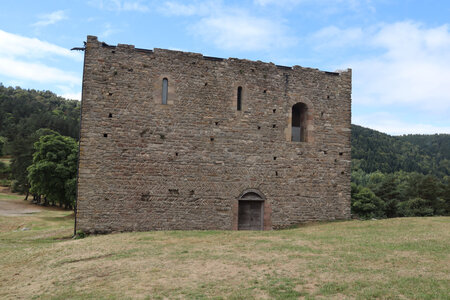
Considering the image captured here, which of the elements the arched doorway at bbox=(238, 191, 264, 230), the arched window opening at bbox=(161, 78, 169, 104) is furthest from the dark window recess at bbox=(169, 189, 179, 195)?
the arched window opening at bbox=(161, 78, 169, 104)

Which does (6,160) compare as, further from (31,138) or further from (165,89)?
(165,89)

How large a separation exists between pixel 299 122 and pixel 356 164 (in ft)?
263

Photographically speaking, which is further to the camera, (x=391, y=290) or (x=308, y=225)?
(x=308, y=225)

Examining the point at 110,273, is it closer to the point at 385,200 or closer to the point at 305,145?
the point at 305,145

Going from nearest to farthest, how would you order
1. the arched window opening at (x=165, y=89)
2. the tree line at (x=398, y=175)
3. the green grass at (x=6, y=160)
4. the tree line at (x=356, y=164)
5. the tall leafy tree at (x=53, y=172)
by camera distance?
1. the arched window opening at (x=165, y=89)
2. the tall leafy tree at (x=53, y=172)
3. the tree line at (x=356, y=164)
4. the tree line at (x=398, y=175)
5. the green grass at (x=6, y=160)

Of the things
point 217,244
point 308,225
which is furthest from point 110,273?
point 308,225

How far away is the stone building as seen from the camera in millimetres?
14031

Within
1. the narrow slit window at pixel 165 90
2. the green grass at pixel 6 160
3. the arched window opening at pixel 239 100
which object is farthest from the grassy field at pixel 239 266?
the green grass at pixel 6 160

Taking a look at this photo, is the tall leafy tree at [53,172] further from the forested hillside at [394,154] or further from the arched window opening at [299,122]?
the forested hillside at [394,154]

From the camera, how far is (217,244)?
10984 millimetres

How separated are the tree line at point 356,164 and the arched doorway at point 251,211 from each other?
21.0 metres

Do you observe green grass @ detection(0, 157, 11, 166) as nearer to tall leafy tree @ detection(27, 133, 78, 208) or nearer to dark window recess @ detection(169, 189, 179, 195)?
tall leafy tree @ detection(27, 133, 78, 208)

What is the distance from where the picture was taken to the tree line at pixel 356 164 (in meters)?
33.1

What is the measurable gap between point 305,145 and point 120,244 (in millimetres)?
9609
